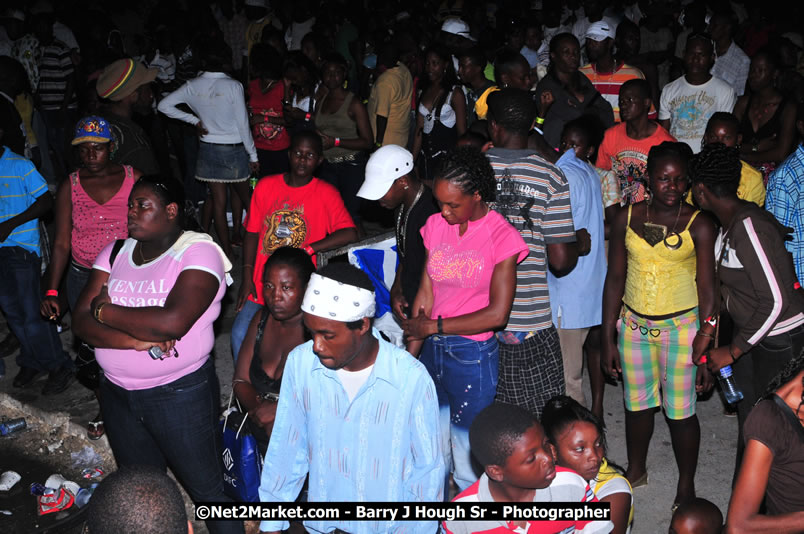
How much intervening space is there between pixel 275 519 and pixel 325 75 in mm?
5261

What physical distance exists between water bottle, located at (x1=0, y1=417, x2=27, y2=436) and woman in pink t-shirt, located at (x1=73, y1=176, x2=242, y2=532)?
7.56 feet

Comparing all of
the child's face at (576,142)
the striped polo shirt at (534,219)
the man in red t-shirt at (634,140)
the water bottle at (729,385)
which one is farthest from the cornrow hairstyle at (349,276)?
the man in red t-shirt at (634,140)

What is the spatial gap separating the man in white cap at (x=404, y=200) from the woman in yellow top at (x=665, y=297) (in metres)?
1.14

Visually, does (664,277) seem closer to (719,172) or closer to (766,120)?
(719,172)

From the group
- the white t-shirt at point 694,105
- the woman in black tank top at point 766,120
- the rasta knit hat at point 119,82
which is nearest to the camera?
the rasta knit hat at point 119,82

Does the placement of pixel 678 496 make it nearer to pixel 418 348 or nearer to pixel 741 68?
pixel 418 348

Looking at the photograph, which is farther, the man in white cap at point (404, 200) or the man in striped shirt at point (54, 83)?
the man in striped shirt at point (54, 83)

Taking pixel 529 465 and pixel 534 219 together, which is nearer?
pixel 529 465

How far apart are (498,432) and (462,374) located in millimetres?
1013

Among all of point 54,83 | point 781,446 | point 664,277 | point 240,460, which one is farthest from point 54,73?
point 781,446

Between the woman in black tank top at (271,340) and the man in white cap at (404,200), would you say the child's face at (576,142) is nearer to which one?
the man in white cap at (404,200)

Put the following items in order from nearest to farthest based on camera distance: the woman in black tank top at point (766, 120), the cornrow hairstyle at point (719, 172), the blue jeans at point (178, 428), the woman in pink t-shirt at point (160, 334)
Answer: the woman in pink t-shirt at point (160, 334)
the blue jeans at point (178, 428)
the cornrow hairstyle at point (719, 172)
the woman in black tank top at point (766, 120)

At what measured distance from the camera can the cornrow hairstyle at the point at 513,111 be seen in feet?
14.5

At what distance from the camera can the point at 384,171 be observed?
4250mm
